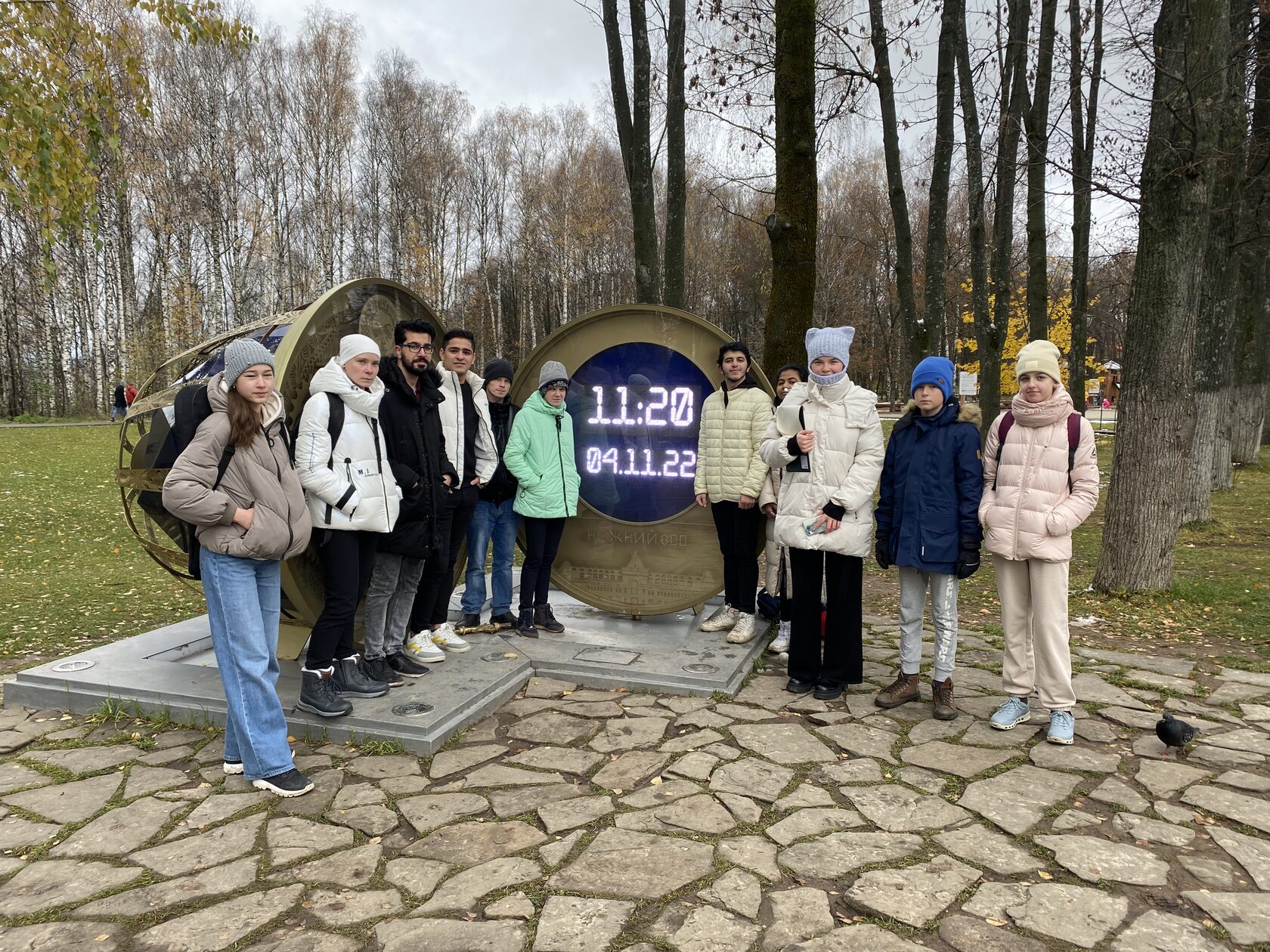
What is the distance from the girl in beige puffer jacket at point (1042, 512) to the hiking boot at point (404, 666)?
339 centimetres

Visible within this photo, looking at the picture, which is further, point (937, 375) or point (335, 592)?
point (937, 375)

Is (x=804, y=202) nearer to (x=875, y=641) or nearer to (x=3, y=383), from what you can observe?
(x=875, y=641)

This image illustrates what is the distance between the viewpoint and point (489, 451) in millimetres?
5625

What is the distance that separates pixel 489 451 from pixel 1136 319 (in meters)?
5.79

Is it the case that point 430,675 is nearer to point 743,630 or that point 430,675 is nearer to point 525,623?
point 525,623

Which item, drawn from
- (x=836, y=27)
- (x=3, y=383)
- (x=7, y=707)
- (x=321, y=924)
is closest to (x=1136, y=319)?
(x=836, y=27)

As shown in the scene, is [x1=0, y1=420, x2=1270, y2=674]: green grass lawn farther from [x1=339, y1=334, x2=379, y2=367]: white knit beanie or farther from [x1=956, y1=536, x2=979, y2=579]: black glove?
[x1=339, y1=334, x2=379, y2=367]: white knit beanie

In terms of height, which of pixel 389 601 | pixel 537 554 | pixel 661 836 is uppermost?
pixel 537 554

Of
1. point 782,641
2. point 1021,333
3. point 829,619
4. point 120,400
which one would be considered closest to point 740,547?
point 782,641

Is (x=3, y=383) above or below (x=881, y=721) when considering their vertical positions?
above

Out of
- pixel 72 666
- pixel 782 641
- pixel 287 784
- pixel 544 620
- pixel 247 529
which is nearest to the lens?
pixel 247 529

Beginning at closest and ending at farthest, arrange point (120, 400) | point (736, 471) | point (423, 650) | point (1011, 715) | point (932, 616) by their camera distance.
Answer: point (1011, 715) < point (932, 616) < point (423, 650) < point (736, 471) < point (120, 400)

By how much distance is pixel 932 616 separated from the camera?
4.79 m

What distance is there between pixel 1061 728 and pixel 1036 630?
20.3 inches
